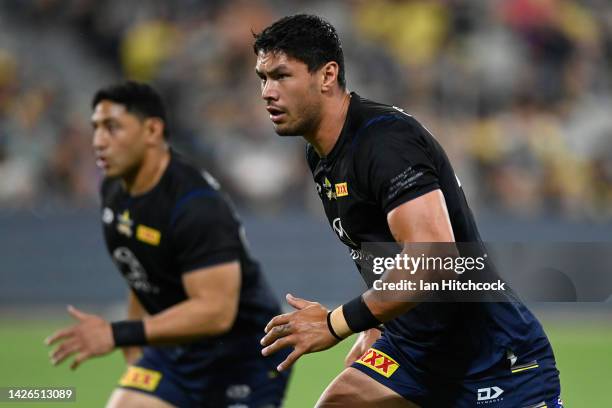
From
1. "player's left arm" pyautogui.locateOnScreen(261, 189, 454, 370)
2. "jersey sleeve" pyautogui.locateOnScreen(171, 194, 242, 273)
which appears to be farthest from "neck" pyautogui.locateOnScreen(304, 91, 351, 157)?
"jersey sleeve" pyautogui.locateOnScreen(171, 194, 242, 273)

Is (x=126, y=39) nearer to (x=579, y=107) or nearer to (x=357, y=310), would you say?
(x=579, y=107)

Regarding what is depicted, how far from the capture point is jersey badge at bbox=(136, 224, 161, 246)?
19.6 feet

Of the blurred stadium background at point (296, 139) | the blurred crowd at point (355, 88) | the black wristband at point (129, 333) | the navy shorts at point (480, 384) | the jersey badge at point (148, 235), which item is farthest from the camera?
the blurred crowd at point (355, 88)

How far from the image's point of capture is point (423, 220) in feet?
13.0

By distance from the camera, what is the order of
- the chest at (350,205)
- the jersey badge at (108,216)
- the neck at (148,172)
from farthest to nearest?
the jersey badge at (108,216)
the neck at (148,172)
the chest at (350,205)

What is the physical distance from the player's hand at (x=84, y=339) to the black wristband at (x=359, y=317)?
1808mm

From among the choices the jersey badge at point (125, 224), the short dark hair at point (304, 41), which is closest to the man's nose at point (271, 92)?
the short dark hair at point (304, 41)

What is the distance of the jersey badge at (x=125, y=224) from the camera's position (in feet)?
20.1

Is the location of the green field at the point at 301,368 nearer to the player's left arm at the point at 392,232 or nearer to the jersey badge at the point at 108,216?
the jersey badge at the point at 108,216

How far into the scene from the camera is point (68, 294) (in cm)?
1250

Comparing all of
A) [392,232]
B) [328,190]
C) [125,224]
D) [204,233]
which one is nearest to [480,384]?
[392,232]

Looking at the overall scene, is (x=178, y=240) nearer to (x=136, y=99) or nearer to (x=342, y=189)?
(x=136, y=99)

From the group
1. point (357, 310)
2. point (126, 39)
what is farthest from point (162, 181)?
point (126, 39)

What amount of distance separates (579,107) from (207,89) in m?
4.61
